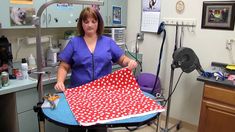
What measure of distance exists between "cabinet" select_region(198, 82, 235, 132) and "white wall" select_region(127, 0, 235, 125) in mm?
500

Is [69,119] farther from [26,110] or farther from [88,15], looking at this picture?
[26,110]

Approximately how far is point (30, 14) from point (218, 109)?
198 cm

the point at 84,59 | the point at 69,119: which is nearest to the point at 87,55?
the point at 84,59

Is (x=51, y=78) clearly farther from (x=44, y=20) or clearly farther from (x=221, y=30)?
(x=221, y=30)

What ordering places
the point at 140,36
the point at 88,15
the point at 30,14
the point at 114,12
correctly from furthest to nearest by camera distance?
the point at 140,36
the point at 114,12
the point at 30,14
the point at 88,15

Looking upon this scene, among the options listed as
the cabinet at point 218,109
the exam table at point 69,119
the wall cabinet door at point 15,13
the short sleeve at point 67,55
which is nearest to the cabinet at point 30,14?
the wall cabinet door at point 15,13

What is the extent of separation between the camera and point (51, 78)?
222 centimetres

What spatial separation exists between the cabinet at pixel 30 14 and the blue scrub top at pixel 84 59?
1.18 ft

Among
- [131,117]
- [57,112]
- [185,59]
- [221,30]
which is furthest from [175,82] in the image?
[57,112]

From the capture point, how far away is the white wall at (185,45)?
258cm

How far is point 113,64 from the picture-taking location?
8.44 ft

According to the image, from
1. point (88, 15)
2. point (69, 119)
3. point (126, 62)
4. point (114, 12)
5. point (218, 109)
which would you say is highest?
point (114, 12)

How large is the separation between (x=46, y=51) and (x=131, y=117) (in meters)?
1.67

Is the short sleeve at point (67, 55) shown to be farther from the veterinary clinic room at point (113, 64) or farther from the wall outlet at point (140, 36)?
the wall outlet at point (140, 36)
